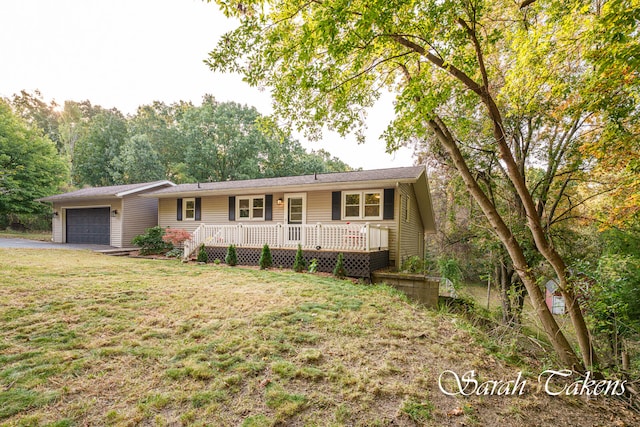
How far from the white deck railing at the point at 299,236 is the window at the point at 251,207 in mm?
1679

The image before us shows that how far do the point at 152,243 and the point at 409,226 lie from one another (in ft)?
35.5

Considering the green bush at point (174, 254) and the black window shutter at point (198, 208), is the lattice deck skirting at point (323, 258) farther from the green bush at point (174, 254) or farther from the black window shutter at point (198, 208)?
the black window shutter at point (198, 208)

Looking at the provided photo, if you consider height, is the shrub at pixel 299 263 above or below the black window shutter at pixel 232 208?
below

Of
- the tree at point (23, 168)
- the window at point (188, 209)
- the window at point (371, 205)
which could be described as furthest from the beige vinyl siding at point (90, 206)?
the window at point (371, 205)

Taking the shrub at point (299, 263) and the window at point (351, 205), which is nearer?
the shrub at point (299, 263)

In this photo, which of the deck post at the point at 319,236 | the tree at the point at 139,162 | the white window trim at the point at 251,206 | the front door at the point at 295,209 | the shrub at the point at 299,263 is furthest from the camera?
the tree at the point at 139,162

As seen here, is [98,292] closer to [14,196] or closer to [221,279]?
[221,279]

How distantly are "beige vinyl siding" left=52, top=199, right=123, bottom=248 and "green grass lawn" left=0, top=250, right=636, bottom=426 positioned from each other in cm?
977

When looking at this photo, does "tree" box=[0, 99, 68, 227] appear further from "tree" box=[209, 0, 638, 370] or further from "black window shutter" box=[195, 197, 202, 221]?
"tree" box=[209, 0, 638, 370]

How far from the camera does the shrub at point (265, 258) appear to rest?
8.79 metres

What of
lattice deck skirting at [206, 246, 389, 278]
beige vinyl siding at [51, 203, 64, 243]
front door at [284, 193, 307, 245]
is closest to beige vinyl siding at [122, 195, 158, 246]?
beige vinyl siding at [51, 203, 64, 243]

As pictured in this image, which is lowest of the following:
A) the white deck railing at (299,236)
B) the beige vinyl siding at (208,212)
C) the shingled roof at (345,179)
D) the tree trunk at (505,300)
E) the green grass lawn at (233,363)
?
the tree trunk at (505,300)

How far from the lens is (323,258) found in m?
8.38

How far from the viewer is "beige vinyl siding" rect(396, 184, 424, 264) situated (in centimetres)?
950
